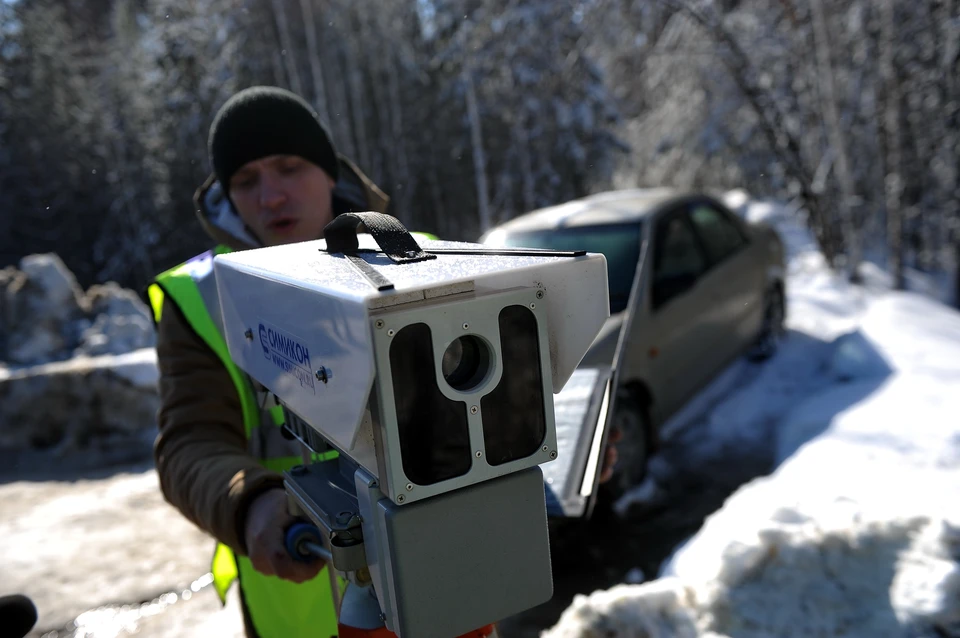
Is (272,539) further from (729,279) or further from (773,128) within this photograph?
(773,128)

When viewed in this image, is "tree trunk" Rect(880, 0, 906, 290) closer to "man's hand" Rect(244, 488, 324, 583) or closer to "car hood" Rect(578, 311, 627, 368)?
"car hood" Rect(578, 311, 627, 368)

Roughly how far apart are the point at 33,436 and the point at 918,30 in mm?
10299

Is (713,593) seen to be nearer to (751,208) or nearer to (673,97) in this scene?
(751,208)

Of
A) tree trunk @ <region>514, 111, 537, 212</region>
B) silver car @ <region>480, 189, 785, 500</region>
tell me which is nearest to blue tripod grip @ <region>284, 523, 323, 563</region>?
silver car @ <region>480, 189, 785, 500</region>

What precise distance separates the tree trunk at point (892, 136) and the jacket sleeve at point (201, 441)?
8782 millimetres

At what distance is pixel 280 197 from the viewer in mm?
1779

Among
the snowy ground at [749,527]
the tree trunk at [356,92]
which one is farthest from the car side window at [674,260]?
the tree trunk at [356,92]

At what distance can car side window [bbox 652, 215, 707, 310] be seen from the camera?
456 centimetres

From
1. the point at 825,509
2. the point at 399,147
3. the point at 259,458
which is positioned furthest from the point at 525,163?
the point at 259,458

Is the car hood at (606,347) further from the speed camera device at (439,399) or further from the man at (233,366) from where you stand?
the speed camera device at (439,399)

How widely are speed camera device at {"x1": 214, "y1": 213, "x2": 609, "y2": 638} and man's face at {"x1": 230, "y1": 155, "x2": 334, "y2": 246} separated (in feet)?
2.98

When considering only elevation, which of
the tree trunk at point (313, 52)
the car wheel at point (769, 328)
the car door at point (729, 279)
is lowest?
the car wheel at point (769, 328)

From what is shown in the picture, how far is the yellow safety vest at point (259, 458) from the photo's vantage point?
5.30ft

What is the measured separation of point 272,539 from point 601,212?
4.01 metres
